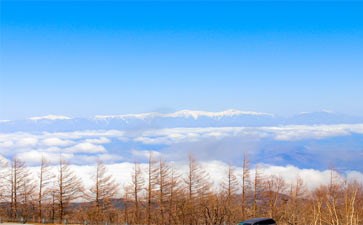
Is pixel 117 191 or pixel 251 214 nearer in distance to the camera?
pixel 251 214

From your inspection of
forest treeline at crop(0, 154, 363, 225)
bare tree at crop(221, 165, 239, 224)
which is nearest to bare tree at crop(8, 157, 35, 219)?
forest treeline at crop(0, 154, 363, 225)

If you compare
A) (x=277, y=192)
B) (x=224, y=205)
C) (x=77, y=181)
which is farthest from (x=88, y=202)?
(x=277, y=192)

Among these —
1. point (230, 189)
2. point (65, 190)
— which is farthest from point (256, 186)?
point (65, 190)

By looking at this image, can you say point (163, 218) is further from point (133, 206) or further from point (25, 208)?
point (25, 208)

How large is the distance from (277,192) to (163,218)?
2380 centimetres

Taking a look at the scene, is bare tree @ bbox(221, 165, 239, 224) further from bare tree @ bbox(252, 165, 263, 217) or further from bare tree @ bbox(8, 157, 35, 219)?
bare tree @ bbox(8, 157, 35, 219)

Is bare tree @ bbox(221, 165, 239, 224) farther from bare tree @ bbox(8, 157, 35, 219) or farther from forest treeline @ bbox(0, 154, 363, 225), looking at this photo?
bare tree @ bbox(8, 157, 35, 219)

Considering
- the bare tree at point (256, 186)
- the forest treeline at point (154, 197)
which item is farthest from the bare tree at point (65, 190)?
the bare tree at point (256, 186)

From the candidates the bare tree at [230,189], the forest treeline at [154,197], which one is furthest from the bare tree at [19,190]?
the bare tree at [230,189]

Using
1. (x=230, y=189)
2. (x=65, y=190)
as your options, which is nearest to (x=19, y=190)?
(x=65, y=190)

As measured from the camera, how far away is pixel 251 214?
73312mm

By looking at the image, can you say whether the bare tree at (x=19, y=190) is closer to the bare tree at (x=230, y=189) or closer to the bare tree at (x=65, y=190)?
the bare tree at (x=65, y=190)

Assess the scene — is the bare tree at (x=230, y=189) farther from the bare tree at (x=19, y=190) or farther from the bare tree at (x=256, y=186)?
the bare tree at (x=19, y=190)

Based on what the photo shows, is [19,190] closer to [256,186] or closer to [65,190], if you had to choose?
[65,190]
